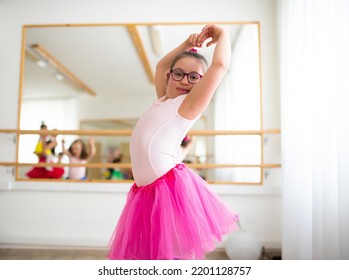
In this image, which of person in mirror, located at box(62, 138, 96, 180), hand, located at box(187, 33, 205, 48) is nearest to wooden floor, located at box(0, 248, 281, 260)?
person in mirror, located at box(62, 138, 96, 180)

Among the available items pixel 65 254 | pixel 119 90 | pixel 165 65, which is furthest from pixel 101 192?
pixel 165 65

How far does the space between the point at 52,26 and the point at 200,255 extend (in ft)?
6.30

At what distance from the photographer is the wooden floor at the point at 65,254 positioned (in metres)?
1.95

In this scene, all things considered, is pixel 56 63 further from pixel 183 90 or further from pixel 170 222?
pixel 170 222

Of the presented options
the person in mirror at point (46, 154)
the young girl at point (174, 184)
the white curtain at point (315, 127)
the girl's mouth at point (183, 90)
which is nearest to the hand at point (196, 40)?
the young girl at point (174, 184)

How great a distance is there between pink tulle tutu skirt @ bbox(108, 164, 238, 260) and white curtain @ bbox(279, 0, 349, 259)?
0.62m

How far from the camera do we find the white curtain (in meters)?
1.22

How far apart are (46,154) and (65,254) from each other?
659 mm

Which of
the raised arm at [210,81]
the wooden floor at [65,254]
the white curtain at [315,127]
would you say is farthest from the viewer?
the wooden floor at [65,254]

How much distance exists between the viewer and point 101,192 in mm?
2094

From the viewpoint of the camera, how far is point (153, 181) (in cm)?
89

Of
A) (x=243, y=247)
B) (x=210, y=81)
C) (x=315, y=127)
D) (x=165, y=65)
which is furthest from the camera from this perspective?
(x=243, y=247)

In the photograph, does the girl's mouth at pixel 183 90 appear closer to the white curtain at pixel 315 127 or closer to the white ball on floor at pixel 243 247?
the white curtain at pixel 315 127
